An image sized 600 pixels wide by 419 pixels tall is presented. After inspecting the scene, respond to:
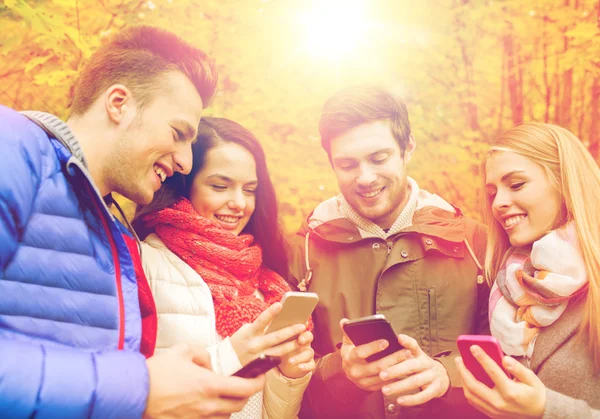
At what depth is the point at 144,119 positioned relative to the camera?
4.50 feet

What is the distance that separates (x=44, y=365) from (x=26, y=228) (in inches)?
11.1

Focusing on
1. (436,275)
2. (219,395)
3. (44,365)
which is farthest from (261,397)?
(44,365)

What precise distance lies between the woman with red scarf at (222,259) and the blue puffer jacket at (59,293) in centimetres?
34

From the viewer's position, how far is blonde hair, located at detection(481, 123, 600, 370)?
135cm

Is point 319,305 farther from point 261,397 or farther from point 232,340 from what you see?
point 232,340

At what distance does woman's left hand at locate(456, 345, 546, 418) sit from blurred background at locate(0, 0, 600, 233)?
5.36 ft

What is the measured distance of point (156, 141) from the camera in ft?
4.55

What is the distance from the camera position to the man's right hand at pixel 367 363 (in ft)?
4.49

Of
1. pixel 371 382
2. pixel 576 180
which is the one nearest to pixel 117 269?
pixel 371 382

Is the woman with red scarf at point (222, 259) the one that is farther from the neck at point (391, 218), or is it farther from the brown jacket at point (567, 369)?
the brown jacket at point (567, 369)

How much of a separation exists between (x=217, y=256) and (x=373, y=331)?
586 millimetres

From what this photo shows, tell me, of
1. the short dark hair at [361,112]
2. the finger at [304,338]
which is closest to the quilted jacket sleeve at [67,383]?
the finger at [304,338]

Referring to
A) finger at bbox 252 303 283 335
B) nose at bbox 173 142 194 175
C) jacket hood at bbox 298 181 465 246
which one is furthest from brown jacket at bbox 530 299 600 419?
nose at bbox 173 142 194 175

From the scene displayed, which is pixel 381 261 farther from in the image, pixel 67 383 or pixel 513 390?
pixel 67 383
